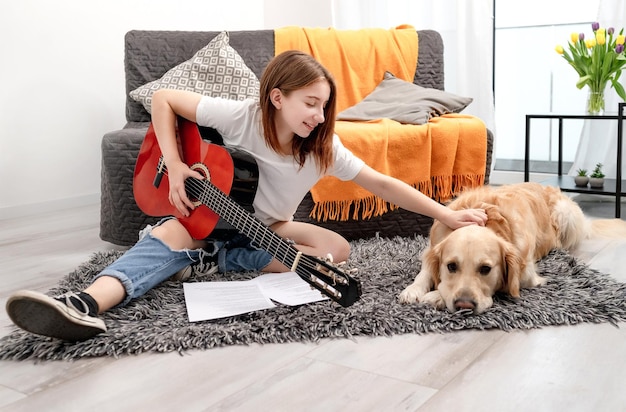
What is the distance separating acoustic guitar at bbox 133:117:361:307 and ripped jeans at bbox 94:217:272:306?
9 cm

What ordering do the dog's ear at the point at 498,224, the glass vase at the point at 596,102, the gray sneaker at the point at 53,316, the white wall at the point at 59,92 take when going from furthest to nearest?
the white wall at the point at 59,92
the glass vase at the point at 596,102
the dog's ear at the point at 498,224
the gray sneaker at the point at 53,316

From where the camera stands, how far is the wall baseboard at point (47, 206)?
3373 mm

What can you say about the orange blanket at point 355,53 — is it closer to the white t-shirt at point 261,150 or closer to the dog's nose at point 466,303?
the white t-shirt at point 261,150

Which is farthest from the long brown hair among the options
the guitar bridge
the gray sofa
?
the guitar bridge

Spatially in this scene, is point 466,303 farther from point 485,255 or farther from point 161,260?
point 161,260

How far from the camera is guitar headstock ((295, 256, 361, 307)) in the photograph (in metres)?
1.56

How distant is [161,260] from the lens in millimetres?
1855

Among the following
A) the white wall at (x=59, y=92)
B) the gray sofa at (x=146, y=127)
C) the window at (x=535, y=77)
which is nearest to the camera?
the gray sofa at (x=146, y=127)

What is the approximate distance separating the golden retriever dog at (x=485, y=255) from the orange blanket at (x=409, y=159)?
0.41 meters

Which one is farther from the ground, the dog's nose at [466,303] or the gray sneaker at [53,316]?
the gray sneaker at [53,316]

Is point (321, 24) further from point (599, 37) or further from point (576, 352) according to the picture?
point (576, 352)

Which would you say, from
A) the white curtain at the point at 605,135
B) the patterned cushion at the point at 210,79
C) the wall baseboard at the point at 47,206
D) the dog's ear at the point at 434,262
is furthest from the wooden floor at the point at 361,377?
the white curtain at the point at 605,135

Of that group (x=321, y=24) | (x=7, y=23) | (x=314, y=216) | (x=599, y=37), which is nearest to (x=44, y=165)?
(x=7, y=23)

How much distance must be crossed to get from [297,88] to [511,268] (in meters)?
0.74
